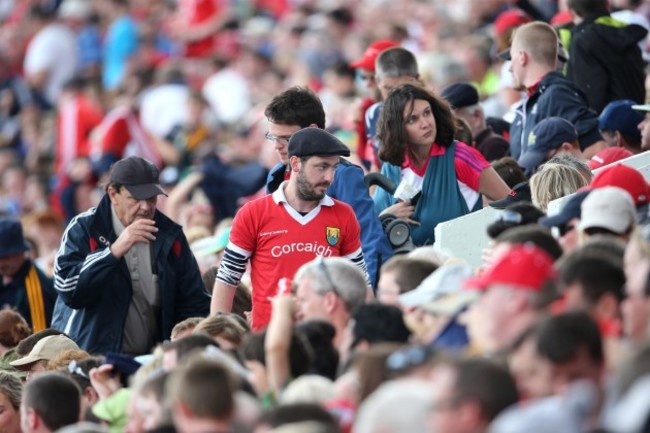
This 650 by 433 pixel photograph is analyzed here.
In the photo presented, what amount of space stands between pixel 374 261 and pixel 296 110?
1.02m

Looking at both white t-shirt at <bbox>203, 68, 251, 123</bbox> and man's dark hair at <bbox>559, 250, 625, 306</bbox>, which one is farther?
white t-shirt at <bbox>203, 68, 251, 123</bbox>

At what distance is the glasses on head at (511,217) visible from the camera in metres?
8.74

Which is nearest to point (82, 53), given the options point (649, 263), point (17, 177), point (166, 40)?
point (166, 40)

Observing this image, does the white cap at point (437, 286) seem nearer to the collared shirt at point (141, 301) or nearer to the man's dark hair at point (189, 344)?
the man's dark hair at point (189, 344)

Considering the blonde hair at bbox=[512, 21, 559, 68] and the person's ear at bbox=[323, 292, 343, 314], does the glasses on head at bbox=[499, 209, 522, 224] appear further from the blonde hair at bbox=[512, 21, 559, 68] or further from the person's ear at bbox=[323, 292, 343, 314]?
the blonde hair at bbox=[512, 21, 559, 68]

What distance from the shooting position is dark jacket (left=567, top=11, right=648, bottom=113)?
1338 centimetres

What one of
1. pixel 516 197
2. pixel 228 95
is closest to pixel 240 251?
pixel 516 197

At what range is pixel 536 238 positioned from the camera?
8.06 metres

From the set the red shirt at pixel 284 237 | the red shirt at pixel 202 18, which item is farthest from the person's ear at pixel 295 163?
the red shirt at pixel 202 18

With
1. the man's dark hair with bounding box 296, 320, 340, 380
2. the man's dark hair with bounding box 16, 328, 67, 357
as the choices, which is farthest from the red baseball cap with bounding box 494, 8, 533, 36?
the man's dark hair with bounding box 296, 320, 340, 380

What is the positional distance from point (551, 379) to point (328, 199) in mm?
3653

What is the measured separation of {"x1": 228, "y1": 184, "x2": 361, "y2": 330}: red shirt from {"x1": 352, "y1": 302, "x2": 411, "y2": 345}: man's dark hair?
1.97 meters

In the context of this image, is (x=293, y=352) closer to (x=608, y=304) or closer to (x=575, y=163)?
(x=608, y=304)

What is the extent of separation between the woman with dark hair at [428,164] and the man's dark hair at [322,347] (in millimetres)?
2926
